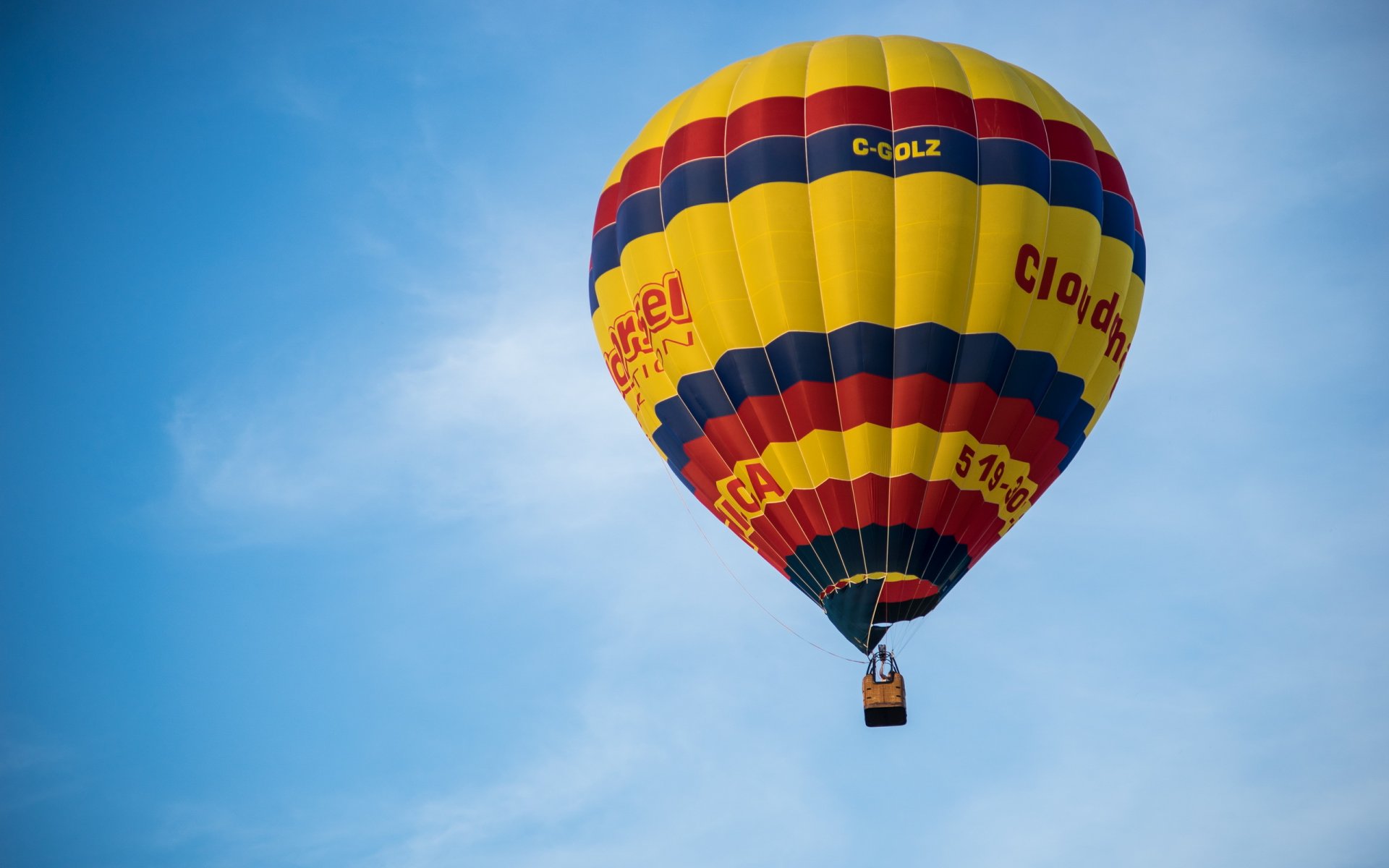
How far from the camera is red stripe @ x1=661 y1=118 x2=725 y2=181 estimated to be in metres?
18.8

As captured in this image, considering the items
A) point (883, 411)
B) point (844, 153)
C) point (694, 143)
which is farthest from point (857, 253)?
point (694, 143)

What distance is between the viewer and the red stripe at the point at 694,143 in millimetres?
18797

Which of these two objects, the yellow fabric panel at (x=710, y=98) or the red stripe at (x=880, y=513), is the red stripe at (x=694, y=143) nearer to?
the yellow fabric panel at (x=710, y=98)

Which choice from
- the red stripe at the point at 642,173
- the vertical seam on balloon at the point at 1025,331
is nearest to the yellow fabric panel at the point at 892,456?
the vertical seam on balloon at the point at 1025,331

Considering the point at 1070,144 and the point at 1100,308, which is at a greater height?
the point at 1070,144

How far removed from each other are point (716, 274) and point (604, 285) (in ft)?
6.84

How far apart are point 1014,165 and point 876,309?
2291 mm

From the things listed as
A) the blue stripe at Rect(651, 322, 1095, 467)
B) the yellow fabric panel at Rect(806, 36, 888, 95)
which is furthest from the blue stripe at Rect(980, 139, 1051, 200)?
the blue stripe at Rect(651, 322, 1095, 467)

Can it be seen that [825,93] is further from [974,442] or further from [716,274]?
[974,442]

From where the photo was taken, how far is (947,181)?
17906 mm

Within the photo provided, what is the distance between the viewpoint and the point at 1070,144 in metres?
18.8

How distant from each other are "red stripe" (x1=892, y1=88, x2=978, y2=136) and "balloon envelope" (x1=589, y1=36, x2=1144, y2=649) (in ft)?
0.07

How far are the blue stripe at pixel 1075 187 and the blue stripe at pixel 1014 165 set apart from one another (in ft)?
0.45

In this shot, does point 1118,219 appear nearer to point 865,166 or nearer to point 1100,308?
point 1100,308
